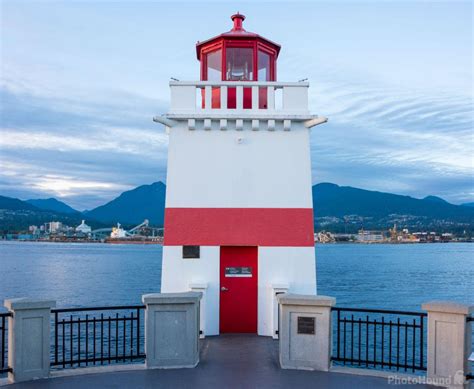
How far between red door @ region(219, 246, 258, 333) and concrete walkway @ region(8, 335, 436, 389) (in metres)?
1.87

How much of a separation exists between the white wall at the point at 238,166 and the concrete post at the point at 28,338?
3.95 meters

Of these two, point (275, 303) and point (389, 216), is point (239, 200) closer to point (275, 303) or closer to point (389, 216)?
point (275, 303)

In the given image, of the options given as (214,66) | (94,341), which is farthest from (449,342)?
(214,66)

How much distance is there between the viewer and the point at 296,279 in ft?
35.8

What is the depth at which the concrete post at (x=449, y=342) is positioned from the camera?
7.48 m

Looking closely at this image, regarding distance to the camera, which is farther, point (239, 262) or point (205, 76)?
point (205, 76)

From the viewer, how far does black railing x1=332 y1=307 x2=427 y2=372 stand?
27.4 ft

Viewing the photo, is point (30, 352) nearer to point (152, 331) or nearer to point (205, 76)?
point (152, 331)

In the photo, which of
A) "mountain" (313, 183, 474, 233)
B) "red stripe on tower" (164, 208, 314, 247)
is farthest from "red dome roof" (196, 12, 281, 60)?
"mountain" (313, 183, 474, 233)

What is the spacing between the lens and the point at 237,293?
10859mm

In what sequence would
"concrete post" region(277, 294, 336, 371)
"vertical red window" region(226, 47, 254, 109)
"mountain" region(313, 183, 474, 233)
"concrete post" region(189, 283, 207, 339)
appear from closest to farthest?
"concrete post" region(277, 294, 336, 371), "concrete post" region(189, 283, 207, 339), "vertical red window" region(226, 47, 254, 109), "mountain" region(313, 183, 474, 233)

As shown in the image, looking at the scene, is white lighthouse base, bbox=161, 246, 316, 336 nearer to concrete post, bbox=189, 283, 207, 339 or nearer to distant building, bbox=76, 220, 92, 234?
concrete post, bbox=189, 283, 207, 339

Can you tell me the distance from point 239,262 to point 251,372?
10.3ft

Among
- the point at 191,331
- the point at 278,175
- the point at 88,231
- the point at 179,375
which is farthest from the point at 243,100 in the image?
the point at 88,231
